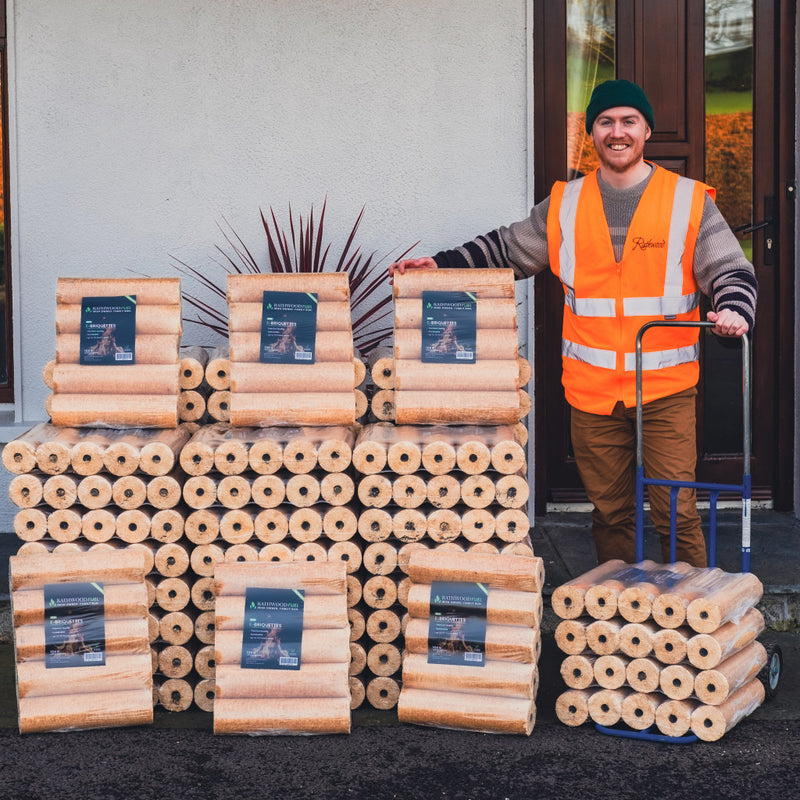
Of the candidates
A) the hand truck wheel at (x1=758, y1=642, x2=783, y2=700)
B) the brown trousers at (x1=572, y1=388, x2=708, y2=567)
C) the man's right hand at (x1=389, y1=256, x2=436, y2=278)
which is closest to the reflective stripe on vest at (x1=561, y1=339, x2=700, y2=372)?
the brown trousers at (x1=572, y1=388, x2=708, y2=567)

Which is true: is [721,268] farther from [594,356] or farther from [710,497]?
[710,497]

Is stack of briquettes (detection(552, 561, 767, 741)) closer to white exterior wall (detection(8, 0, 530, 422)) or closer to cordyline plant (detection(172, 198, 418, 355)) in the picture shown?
cordyline plant (detection(172, 198, 418, 355))

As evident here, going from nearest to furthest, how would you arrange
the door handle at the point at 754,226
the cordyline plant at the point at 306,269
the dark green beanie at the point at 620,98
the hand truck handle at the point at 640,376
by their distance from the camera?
1. the hand truck handle at the point at 640,376
2. the dark green beanie at the point at 620,98
3. the cordyline plant at the point at 306,269
4. the door handle at the point at 754,226

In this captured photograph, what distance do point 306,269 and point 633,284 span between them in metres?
1.93

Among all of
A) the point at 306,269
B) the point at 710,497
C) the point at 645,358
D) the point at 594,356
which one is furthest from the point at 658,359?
the point at 306,269

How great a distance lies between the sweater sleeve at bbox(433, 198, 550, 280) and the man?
0.47ft

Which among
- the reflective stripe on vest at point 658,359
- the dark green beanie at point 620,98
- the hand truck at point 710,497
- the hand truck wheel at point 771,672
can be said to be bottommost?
the hand truck wheel at point 771,672

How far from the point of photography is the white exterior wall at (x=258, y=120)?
22.3ft

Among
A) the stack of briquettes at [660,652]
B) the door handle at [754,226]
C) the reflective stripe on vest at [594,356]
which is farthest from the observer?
the door handle at [754,226]

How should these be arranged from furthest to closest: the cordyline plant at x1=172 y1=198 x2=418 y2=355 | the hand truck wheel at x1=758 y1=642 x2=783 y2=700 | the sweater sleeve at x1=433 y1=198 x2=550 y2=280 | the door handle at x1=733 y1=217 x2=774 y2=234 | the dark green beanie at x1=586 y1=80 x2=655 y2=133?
the door handle at x1=733 y1=217 x2=774 y2=234 < the cordyline plant at x1=172 y1=198 x2=418 y2=355 < the sweater sleeve at x1=433 y1=198 x2=550 y2=280 < the dark green beanie at x1=586 y1=80 x2=655 y2=133 < the hand truck wheel at x1=758 y1=642 x2=783 y2=700

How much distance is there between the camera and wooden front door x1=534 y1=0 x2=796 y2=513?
7.09m

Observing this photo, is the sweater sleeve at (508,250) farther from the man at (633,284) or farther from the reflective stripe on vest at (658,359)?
the reflective stripe on vest at (658,359)

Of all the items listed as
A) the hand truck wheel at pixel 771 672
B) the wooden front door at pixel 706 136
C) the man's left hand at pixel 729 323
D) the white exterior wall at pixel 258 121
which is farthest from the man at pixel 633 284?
the wooden front door at pixel 706 136

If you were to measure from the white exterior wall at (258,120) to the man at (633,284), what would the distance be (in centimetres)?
127
